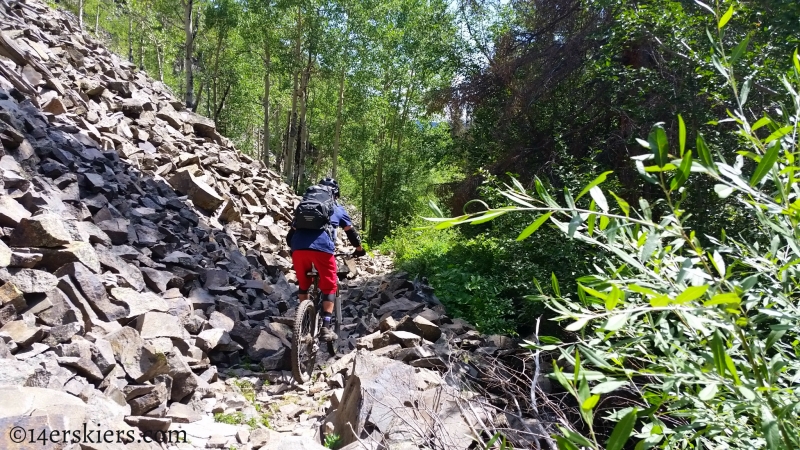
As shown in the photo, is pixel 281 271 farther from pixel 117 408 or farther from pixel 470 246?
pixel 117 408

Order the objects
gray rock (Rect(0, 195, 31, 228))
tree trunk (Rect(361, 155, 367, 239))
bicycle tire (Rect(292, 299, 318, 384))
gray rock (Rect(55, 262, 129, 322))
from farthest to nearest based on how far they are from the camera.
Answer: tree trunk (Rect(361, 155, 367, 239))
bicycle tire (Rect(292, 299, 318, 384))
gray rock (Rect(0, 195, 31, 228))
gray rock (Rect(55, 262, 129, 322))

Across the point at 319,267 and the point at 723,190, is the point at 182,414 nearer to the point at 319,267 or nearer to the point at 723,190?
the point at 319,267

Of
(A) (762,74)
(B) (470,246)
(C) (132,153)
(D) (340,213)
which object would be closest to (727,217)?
(A) (762,74)

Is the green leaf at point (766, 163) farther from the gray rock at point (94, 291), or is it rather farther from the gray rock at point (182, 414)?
the gray rock at point (94, 291)

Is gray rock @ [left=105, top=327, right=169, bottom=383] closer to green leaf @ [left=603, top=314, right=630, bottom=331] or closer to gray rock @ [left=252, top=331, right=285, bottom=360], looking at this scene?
gray rock @ [left=252, top=331, right=285, bottom=360]

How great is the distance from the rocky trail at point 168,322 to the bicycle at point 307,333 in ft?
0.60

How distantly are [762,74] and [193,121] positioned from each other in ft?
38.5

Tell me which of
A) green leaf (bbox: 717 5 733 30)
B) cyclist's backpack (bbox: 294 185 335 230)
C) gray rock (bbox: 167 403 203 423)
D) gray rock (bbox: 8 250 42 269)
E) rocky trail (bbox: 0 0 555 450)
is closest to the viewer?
green leaf (bbox: 717 5 733 30)

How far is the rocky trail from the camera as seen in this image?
299 cm

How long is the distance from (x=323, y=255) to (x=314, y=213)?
17.5 inches

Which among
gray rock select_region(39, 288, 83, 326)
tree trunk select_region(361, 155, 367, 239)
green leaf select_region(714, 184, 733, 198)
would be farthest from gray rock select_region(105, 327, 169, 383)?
tree trunk select_region(361, 155, 367, 239)

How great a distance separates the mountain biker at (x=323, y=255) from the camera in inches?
194

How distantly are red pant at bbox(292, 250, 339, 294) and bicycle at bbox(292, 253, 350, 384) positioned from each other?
72 mm

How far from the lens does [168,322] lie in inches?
176
